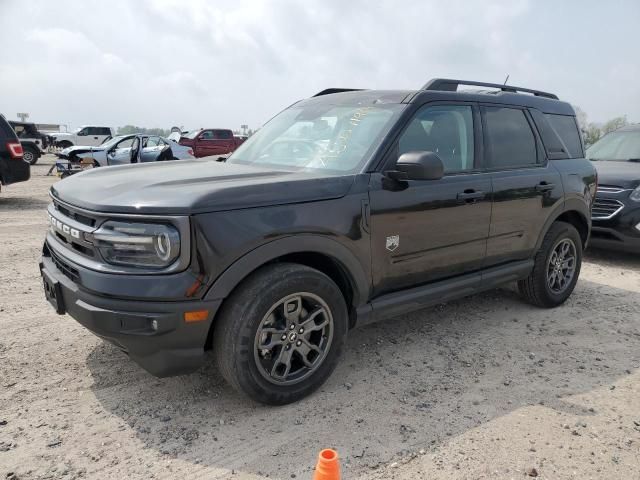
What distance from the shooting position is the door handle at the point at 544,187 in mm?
4438

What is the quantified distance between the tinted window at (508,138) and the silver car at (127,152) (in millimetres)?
12517

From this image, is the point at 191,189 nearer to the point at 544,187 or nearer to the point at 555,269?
the point at 544,187

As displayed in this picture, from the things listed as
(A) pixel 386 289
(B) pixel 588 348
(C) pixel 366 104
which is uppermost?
(C) pixel 366 104

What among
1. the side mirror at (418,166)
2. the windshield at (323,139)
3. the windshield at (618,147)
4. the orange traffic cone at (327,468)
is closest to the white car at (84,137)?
the windshield at (618,147)

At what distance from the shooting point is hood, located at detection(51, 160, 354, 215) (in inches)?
103

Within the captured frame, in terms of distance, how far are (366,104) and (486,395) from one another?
7.13 ft

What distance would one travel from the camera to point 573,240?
499cm

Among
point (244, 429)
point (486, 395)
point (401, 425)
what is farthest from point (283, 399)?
point (486, 395)

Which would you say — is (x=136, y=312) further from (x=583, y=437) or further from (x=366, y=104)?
(x=583, y=437)

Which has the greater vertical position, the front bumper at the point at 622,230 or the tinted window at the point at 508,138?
the tinted window at the point at 508,138

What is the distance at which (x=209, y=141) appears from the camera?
26406mm

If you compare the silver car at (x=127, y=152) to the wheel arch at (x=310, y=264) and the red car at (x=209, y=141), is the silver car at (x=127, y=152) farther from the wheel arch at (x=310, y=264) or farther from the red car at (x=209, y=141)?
the wheel arch at (x=310, y=264)

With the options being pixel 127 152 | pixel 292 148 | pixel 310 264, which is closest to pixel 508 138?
pixel 292 148

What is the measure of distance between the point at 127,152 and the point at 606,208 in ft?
45.7
